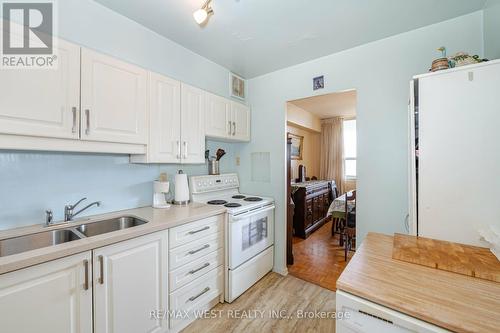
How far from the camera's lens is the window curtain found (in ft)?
17.7

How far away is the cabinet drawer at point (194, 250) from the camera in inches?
63.0

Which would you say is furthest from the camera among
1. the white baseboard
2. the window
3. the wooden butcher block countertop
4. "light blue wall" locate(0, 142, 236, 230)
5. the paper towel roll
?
the window

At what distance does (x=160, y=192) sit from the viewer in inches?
78.7

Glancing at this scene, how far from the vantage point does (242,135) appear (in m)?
2.77

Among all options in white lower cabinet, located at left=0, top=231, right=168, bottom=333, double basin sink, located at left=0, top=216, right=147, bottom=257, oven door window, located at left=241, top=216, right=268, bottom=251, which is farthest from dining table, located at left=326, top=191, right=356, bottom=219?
double basin sink, located at left=0, top=216, right=147, bottom=257

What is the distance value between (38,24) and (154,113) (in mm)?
894

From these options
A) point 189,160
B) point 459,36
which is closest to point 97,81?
point 189,160

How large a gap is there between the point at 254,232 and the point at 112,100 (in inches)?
71.0

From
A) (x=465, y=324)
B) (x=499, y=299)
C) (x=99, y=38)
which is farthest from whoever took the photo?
(x=99, y=38)

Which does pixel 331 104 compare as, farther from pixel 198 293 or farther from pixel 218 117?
pixel 198 293

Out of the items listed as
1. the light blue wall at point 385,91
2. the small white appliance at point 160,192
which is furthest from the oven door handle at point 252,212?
the light blue wall at point 385,91

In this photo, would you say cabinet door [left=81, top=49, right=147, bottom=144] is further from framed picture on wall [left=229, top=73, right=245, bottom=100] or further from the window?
the window

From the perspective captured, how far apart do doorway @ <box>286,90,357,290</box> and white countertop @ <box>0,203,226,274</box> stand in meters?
1.46

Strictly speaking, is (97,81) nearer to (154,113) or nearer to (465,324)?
(154,113)
